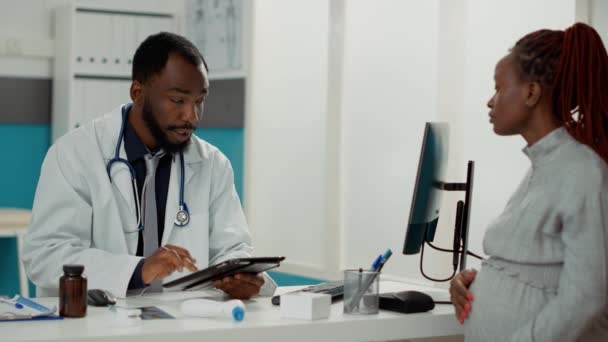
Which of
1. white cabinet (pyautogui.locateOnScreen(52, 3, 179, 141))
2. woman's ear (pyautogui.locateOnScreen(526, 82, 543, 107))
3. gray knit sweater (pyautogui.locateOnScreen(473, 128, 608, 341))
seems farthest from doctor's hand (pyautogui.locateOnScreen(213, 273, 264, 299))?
white cabinet (pyautogui.locateOnScreen(52, 3, 179, 141))

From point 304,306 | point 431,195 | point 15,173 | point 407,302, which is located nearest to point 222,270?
point 304,306

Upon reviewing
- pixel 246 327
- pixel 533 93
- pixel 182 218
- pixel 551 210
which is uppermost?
pixel 533 93

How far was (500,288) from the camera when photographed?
1619 mm

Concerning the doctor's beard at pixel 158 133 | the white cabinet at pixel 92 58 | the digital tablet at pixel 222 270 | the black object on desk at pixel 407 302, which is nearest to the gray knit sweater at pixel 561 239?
the black object on desk at pixel 407 302

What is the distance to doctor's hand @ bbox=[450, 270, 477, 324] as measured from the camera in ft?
5.52

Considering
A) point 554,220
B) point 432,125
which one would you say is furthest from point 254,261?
point 554,220

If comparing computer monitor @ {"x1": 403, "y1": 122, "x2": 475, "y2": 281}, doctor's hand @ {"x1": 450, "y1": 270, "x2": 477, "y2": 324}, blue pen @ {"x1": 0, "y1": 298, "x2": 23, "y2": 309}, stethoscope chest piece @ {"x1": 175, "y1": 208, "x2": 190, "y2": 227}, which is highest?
computer monitor @ {"x1": 403, "y1": 122, "x2": 475, "y2": 281}

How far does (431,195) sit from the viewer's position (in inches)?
74.1

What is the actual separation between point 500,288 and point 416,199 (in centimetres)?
29

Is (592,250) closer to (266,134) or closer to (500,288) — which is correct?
(500,288)

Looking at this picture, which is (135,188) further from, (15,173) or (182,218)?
(15,173)

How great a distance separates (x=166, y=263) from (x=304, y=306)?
1.13 ft

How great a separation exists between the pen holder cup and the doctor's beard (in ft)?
2.24

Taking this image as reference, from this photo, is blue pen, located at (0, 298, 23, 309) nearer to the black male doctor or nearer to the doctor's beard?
the black male doctor
